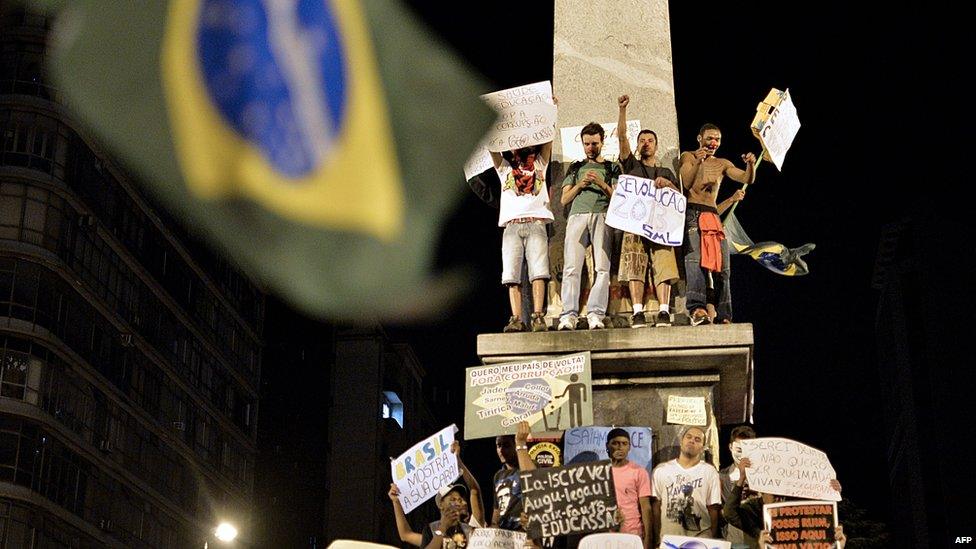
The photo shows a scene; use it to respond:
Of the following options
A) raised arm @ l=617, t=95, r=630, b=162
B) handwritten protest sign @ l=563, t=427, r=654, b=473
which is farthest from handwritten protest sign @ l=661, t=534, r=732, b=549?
raised arm @ l=617, t=95, r=630, b=162

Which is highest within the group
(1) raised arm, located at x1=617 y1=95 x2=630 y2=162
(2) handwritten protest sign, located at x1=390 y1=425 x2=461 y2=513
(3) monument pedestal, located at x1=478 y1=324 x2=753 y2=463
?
(1) raised arm, located at x1=617 y1=95 x2=630 y2=162

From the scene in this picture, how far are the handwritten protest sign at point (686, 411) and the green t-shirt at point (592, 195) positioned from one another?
178 cm

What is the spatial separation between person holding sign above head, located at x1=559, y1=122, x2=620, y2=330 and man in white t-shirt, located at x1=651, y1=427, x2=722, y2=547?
1741mm

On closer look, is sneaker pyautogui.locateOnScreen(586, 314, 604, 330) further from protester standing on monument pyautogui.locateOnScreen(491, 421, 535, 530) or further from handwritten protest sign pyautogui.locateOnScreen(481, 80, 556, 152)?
handwritten protest sign pyautogui.locateOnScreen(481, 80, 556, 152)

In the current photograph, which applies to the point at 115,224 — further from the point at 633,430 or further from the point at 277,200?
→ the point at 633,430

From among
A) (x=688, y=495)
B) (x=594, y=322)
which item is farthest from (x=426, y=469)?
(x=688, y=495)

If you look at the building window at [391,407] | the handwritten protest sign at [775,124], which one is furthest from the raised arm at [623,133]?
the building window at [391,407]

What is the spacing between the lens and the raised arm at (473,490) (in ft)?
36.3

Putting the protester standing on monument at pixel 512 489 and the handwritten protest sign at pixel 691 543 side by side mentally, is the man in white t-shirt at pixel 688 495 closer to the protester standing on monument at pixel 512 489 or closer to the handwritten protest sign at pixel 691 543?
the handwritten protest sign at pixel 691 543

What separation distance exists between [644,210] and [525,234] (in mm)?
1031

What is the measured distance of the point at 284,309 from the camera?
81.9 m

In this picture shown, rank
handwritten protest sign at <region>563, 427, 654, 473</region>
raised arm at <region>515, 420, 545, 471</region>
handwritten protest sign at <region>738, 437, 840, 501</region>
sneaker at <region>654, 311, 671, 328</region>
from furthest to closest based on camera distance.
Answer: sneaker at <region>654, 311, 671, 328</region> < handwritten protest sign at <region>563, 427, 654, 473</region> < raised arm at <region>515, 420, 545, 471</region> < handwritten protest sign at <region>738, 437, 840, 501</region>

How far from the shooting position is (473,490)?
11320 millimetres

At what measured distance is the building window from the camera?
85.8 meters
